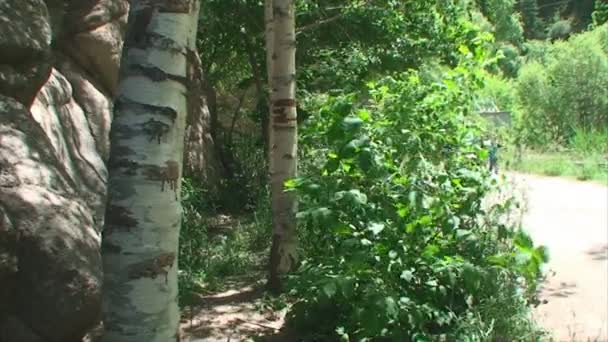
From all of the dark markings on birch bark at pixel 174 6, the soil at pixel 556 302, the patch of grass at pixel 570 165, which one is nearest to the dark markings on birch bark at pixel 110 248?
the dark markings on birch bark at pixel 174 6

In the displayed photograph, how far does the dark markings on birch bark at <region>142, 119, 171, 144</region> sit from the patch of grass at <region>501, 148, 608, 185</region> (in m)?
14.0

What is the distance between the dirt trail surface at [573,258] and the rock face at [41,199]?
345 cm

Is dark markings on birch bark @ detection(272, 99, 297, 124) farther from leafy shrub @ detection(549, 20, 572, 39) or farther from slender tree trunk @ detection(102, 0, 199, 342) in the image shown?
leafy shrub @ detection(549, 20, 572, 39)

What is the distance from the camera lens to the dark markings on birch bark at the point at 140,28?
95.9 inches

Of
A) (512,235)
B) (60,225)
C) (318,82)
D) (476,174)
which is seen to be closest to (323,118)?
(476,174)

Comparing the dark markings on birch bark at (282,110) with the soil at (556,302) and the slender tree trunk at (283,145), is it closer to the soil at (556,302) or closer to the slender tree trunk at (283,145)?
the slender tree trunk at (283,145)

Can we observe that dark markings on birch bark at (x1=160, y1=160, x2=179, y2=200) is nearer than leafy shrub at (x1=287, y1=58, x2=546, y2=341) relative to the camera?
Answer: Yes

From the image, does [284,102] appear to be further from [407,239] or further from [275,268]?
[407,239]

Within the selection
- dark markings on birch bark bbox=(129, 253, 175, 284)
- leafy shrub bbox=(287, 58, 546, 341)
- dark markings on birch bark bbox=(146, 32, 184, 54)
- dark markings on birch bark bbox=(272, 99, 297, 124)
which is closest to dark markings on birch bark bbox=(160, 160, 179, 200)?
dark markings on birch bark bbox=(129, 253, 175, 284)

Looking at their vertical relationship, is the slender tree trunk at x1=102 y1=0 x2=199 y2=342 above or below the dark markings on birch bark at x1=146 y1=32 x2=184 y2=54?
below

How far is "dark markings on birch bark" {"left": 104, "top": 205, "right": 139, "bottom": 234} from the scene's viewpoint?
7.70 feet

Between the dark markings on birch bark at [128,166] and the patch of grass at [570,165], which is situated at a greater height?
the dark markings on birch bark at [128,166]

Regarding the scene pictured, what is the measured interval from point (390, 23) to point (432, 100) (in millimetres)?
5625

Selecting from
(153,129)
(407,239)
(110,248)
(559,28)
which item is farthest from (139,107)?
(559,28)
